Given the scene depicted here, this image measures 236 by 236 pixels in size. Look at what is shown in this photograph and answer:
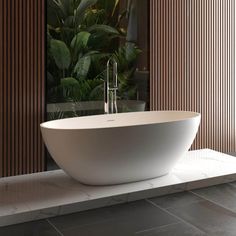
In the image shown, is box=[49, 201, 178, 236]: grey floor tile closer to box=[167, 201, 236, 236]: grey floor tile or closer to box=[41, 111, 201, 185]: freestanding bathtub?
box=[167, 201, 236, 236]: grey floor tile

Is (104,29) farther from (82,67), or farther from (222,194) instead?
(222,194)

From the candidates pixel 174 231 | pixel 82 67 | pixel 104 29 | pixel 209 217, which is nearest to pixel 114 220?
pixel 174 231

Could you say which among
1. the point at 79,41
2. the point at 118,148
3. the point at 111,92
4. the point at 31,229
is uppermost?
the point at 79,41

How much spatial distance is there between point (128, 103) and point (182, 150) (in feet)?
3.20

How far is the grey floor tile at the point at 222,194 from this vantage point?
9.99ft

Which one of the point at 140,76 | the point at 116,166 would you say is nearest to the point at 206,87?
the point at 140,76

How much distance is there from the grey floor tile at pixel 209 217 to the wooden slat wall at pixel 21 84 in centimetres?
141

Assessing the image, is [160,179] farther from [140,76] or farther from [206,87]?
[206,87]

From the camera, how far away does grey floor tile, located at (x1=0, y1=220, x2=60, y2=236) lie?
2.53 metres

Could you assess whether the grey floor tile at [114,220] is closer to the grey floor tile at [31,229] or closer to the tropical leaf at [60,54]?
the grey floor tile at [31,229]

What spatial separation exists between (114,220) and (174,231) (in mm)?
429

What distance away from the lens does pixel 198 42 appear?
14.3 feet

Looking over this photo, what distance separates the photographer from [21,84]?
3.44 meters

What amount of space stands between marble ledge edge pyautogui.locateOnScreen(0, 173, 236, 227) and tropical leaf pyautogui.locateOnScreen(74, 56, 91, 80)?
51.7 inches
